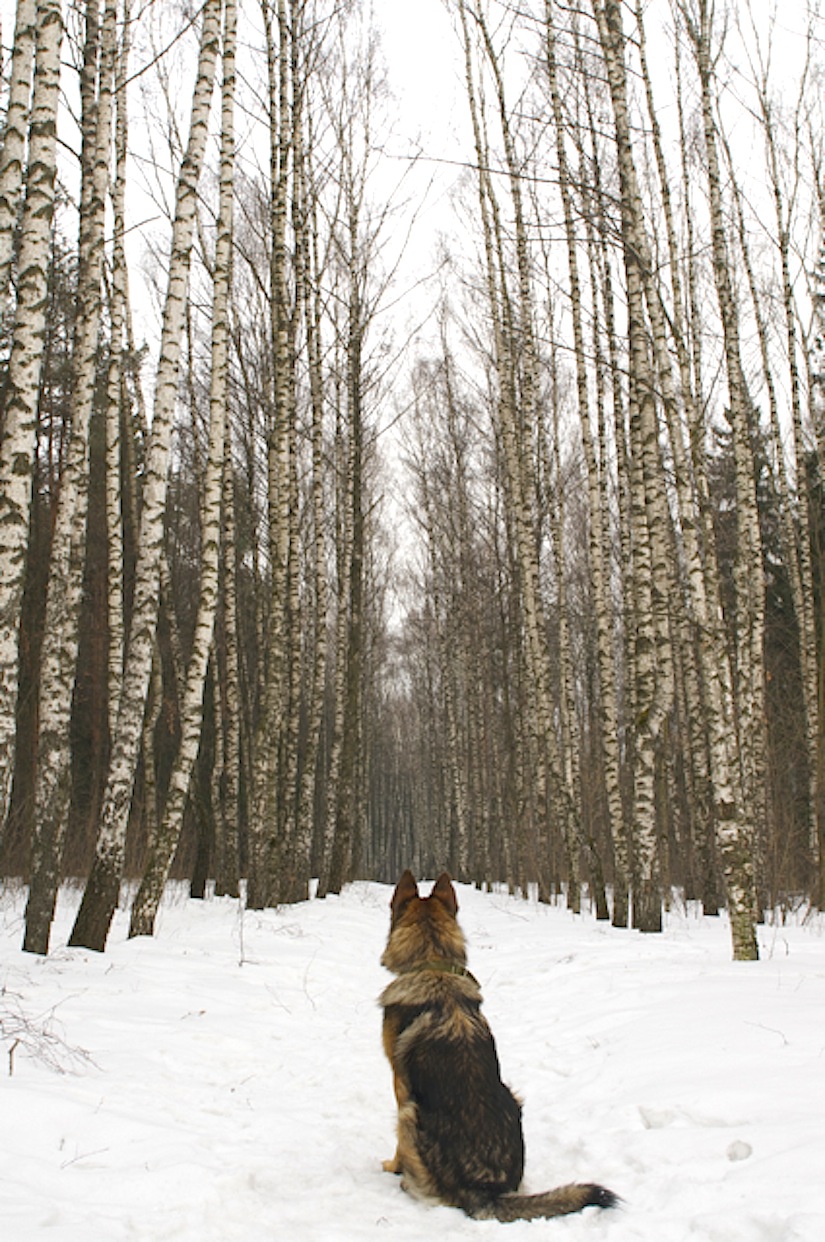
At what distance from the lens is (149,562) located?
6973 mm

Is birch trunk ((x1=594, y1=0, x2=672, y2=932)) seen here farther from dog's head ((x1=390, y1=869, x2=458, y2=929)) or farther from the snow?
dog's head ((x1=390, y1=869, x2=458, y2=929))

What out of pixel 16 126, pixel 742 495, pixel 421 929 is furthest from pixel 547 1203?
pixel 742 495

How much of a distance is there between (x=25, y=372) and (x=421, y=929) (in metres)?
3.88

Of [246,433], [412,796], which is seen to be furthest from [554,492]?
[412,796]

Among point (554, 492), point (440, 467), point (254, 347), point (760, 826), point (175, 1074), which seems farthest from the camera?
point (440, 467)

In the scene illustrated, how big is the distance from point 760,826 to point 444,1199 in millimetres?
8982

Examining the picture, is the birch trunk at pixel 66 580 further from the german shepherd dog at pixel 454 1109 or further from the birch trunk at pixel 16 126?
the german shepherd dog at pixel 454 1109

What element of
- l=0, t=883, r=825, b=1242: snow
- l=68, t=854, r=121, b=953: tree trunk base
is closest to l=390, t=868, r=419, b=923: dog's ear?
l=0, t=883, r=825, b=1242: snow

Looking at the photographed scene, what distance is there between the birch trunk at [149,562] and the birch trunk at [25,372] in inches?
57.3

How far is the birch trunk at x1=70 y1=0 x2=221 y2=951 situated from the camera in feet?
21.8

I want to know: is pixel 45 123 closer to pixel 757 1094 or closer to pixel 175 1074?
pixel 175 1074

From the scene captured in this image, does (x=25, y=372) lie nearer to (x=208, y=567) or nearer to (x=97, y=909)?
(x=208, y=567)

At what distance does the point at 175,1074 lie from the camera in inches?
164

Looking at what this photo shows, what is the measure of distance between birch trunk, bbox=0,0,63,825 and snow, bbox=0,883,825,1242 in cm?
193
